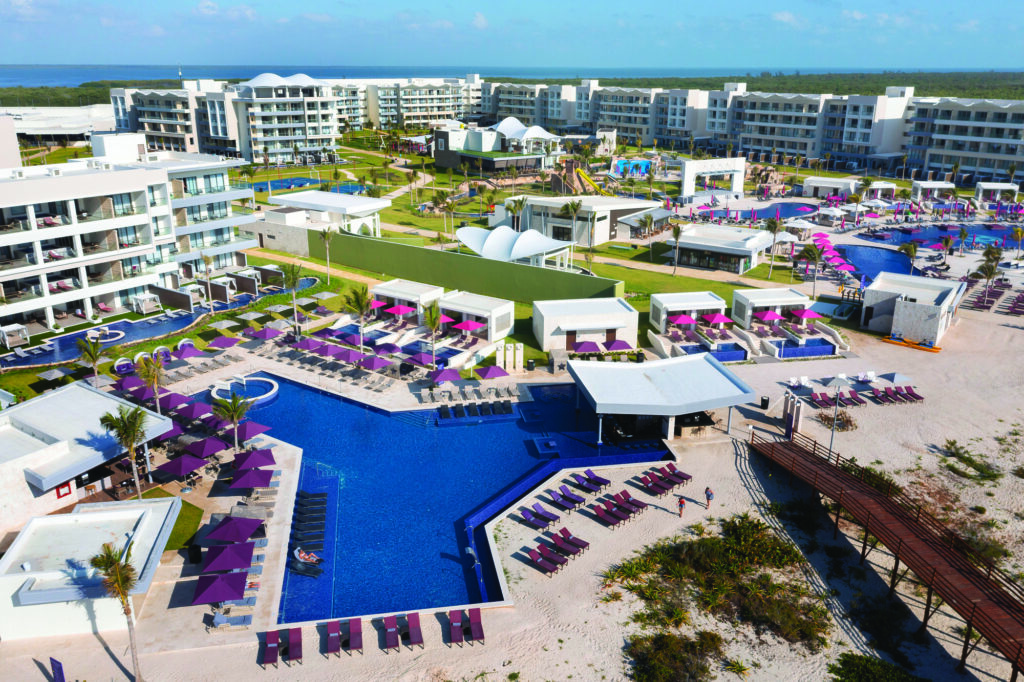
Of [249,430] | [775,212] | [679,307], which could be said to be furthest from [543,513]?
[775,212]

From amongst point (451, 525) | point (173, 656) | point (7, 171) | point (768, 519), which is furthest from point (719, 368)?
point (7, 171)

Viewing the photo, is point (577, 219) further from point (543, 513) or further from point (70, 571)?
point (70, 571)

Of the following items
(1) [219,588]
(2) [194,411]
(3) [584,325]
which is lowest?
(1) [219,588]

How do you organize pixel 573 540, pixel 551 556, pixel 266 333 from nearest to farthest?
pixel 551 556
pixel 573 540
pixel 266 333

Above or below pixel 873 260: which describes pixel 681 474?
below

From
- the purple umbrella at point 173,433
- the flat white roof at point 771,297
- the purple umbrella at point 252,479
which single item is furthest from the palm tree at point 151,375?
the flat white roof at point 771,297

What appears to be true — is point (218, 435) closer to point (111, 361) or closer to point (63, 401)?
point (63, 401)
